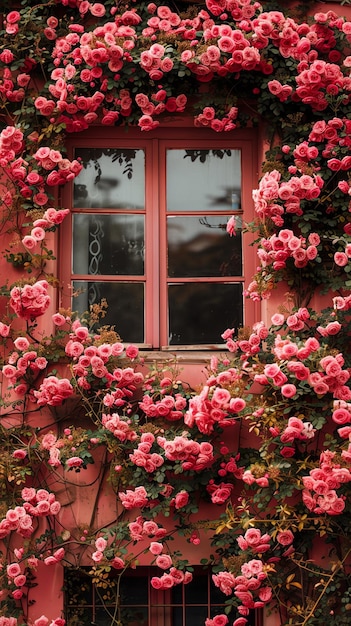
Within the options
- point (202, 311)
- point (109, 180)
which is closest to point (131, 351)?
point (202, 311)

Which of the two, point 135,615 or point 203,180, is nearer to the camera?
point 135,615

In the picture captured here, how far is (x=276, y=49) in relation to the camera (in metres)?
7.21

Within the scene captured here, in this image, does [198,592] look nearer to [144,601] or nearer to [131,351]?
[144,601]

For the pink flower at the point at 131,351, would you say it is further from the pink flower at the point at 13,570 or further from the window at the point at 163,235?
the pink flower at the point at 13,570

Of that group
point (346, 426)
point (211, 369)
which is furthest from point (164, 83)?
point (346, 426)

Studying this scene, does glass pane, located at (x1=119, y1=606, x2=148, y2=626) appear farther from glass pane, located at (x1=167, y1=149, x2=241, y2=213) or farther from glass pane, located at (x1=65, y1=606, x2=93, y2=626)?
glass pane, located at (x1=167, y1=149, x2=241, y2=213)

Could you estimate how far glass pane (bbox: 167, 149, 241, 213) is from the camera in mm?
7418

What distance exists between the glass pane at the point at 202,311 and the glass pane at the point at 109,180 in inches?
28.2

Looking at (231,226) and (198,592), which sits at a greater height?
(231,226)

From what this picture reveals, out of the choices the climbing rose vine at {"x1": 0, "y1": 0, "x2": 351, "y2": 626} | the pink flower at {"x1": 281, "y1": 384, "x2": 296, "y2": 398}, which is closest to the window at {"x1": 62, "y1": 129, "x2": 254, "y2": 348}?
the climbing rose vine at {"x1": 0, "y1": 0, "x2": 351, "y2": 626}

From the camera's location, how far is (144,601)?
691cm

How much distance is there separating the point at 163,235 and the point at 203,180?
0.51 meters

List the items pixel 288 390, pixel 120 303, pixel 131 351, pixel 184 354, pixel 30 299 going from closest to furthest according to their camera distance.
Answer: pixel 288 390 → pixel 30 299 → pixel 131 351 → pixel 184 354 → pixel 120 303

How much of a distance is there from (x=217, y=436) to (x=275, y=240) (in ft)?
4.44
